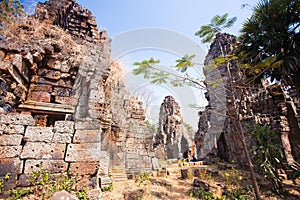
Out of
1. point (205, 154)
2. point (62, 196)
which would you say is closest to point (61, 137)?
point (62, 196)

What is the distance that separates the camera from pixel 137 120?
807cm

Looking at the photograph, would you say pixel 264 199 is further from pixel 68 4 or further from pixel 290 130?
pixel 68 4

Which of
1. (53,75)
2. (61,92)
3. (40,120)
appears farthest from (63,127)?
(53,75)

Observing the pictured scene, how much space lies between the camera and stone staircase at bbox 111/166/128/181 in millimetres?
5876

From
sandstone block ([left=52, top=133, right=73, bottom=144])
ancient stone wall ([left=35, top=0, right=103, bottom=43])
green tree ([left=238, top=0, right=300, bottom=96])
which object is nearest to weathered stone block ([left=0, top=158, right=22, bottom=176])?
sandstone block ([left=52, top=133, right=73, bottom=144])

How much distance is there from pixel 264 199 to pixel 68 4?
13347 mm

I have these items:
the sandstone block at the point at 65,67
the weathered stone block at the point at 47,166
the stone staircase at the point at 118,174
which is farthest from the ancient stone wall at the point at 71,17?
the stone staircase at the point at 118,174

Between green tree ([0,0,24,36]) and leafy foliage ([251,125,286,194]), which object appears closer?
green tree ([0,0,24,36])

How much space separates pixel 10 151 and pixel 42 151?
0.58 m

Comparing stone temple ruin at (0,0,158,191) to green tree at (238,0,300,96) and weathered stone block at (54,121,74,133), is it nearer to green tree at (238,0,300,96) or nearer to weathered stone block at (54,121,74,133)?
weathered stone block at (54,121,74,133)

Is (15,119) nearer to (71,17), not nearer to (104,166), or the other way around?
(104,166)

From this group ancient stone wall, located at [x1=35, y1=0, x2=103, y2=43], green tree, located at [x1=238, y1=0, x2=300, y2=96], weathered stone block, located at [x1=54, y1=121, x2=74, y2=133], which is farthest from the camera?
ancient stone wall, located at [x1=35, y1=0, x2=103, y2=43]

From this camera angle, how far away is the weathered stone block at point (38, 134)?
11.3 feet

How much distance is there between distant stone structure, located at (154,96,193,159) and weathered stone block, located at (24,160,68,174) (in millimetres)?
17844
